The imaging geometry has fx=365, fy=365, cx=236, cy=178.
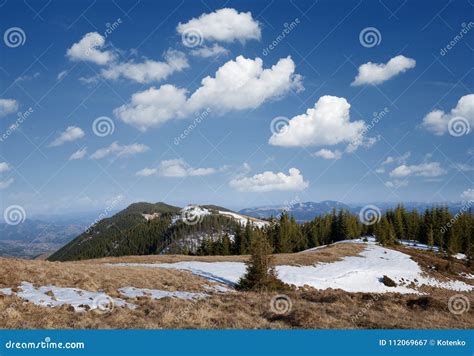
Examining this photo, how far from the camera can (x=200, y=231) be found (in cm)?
19512

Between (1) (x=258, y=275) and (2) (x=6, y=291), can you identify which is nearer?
(2) (x=6, y=291)

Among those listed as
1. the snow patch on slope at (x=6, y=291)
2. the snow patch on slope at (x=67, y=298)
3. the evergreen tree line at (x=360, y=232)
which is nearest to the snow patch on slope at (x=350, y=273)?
the snow patch on slope at (x=67, y=298)

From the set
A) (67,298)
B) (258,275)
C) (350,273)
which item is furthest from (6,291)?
(350,273)

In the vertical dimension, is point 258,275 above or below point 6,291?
above

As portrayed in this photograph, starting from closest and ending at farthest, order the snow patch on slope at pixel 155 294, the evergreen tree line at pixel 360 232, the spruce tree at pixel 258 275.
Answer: the snow patch on slope at pixel 155 294 < the spruce tree at pixel 258 275 < the evergreen tree line at pixel 360 232

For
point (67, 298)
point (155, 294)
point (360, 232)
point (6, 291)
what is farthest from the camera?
point (360, 232)

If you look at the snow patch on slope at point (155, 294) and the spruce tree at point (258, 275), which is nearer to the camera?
the snow patch on slope at point (155, 294)

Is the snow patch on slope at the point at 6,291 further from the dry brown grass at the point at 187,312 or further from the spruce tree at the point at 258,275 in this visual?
the spruce tree at the point at 258,275

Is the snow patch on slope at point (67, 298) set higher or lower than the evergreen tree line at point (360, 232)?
lower

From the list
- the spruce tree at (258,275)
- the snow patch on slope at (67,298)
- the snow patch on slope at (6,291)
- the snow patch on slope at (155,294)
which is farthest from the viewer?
the spruce tree at (258,275)

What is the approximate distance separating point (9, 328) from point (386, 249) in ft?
200

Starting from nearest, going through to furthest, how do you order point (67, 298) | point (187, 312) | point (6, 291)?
1. point (187, 312)
2. point (6, 291)
3. point (67, 298)

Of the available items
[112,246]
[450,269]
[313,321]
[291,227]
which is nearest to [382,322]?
[313,321]

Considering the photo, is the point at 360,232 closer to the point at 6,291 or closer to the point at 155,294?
the point at 155,294
